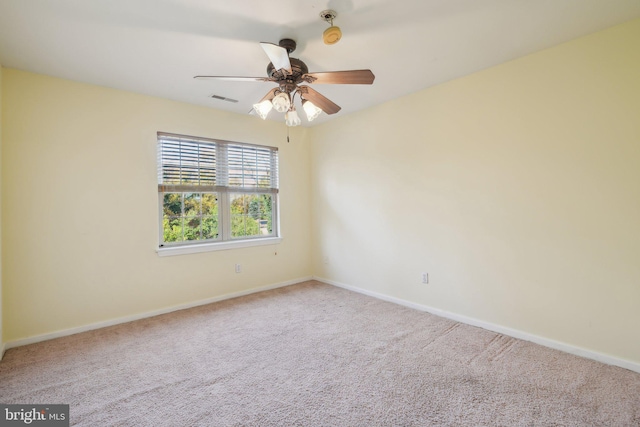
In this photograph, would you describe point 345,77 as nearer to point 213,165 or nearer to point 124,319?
point 213,165

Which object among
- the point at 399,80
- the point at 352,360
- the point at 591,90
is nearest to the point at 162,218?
the point at 352,360

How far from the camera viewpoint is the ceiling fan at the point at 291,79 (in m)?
1.95

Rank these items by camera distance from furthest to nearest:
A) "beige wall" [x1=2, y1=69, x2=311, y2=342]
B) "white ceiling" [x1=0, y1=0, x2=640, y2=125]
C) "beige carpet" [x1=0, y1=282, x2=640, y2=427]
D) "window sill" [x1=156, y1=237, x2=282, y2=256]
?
"window sill" [x1=156, y1=237, x2=282, y2=256], "beige wall" [x1=2, y1=69, x2=311, y2=342], "white ceiling" [x1=0, y1=0, x2=640, y2=125], "beige carpet" [x1=0, y1=282, x2=640, y2=427]

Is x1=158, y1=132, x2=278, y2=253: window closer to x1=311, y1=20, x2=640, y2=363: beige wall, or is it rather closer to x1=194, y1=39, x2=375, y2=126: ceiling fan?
x1=311, y1=20, x2=640, y2=363: beige wall

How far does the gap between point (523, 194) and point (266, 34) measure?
8.24 ft

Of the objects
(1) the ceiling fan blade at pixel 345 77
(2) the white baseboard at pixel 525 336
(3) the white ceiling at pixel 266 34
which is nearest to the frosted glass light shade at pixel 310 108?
(1) the ceiling fan blade at pixel 345 77

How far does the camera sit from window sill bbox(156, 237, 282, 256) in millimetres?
3432

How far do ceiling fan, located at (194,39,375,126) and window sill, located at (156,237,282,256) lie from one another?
2092mm

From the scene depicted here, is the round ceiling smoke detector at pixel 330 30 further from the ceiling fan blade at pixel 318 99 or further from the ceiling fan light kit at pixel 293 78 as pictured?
the ceiling fan blade at pixel 318 99

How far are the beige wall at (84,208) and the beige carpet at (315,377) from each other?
358 millimetres

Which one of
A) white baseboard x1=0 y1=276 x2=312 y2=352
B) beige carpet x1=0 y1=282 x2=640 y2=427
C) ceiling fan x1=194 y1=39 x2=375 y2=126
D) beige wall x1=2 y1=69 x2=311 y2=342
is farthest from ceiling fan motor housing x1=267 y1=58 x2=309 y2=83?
white baseboard x1=0 y1=276 x2=312 y2=352

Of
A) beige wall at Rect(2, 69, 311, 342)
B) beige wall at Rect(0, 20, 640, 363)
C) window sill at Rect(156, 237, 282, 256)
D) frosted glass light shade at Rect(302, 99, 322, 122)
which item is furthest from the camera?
window sill at Rect(156, 237, 282, 256)

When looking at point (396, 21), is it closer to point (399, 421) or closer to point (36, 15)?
point (36, 15)

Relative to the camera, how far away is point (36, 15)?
75.8 inches
